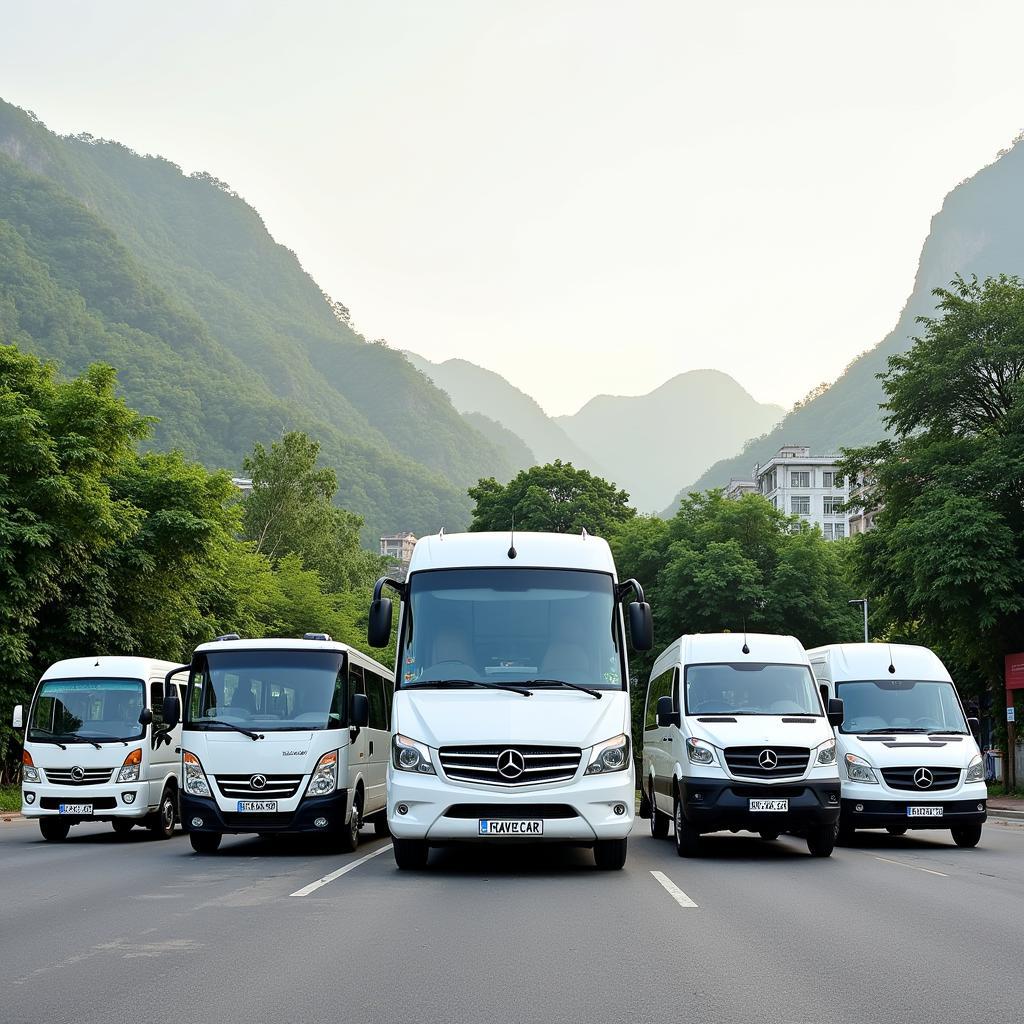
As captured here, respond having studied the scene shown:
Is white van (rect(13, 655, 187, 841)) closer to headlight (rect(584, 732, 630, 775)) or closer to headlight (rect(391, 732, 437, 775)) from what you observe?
headlight (rect(391, 732, 437, 775))

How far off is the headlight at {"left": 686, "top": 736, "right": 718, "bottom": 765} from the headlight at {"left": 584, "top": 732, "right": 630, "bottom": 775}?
3.05 m

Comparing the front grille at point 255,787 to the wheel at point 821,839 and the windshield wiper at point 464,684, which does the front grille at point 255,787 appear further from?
the wheel at point 821,839

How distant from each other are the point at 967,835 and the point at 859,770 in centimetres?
235

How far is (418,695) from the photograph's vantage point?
13.6m

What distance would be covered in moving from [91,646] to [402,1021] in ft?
100.0

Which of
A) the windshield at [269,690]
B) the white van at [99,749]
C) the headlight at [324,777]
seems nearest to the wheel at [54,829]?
the white van at [99,749]

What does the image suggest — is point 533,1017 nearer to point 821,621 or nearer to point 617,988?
point 617,988

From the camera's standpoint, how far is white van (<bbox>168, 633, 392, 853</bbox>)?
16.7 m

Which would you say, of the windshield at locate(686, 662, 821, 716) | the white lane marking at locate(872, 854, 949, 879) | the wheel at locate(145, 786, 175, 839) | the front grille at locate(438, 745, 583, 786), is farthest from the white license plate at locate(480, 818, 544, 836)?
the wheel at locate(145, 786, 175, 839)

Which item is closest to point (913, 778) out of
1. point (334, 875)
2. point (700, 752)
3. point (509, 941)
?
point (700, 752)

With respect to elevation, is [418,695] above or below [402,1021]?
above

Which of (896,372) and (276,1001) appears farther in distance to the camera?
(896,372)

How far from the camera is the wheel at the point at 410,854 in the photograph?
550 inches

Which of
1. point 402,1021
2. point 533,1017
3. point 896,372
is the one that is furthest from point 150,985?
point 896,372
